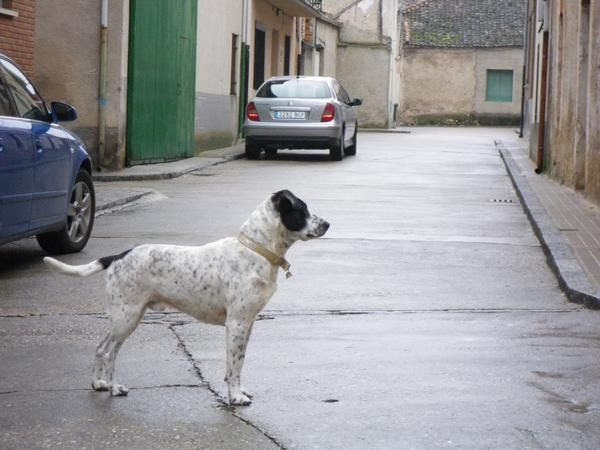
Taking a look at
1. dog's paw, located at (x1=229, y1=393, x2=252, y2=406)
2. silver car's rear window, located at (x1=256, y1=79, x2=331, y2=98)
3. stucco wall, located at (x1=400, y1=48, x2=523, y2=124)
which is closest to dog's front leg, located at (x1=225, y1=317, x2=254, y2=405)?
dog's paw, located at (x1=229, y1=393, x2=252, y2=406)

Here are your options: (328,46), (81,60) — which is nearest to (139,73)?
(81,60)

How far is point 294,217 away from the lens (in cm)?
537

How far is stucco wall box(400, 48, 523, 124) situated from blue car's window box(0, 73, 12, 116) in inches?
2083

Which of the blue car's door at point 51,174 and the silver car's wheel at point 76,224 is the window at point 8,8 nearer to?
the silver car's wheel at point 76,224

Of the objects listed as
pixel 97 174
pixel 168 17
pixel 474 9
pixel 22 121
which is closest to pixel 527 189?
pixel 97 174

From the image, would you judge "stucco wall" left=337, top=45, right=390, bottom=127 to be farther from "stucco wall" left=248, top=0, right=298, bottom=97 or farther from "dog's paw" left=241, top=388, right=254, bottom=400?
"dog's paw" left=241, top=388, right=254, bottom=400

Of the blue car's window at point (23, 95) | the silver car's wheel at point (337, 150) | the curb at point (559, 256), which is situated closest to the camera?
the curb at point (559, 256)

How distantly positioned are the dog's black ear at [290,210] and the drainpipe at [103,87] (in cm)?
1392

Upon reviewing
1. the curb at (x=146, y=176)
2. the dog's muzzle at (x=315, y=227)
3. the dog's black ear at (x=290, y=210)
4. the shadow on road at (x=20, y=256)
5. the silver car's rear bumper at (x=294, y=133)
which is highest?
the silver car's rear bumper at (x=294, y=133)

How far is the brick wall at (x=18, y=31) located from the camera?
15.9m

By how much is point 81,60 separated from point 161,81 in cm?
269

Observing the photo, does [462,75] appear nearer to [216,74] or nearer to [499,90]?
[499,90]

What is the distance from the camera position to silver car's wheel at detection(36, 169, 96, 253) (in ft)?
33.7

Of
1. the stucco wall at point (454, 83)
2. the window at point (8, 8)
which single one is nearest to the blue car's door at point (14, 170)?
the window at point (8, 8)
